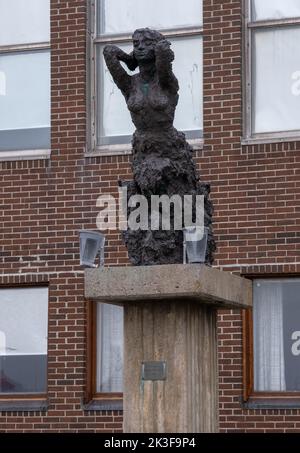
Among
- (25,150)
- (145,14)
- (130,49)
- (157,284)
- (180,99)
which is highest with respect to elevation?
(145,14)

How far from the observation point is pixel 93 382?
57.2 feet

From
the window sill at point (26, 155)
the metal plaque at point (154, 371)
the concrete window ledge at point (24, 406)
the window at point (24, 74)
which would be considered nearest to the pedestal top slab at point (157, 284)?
the metal plaque at point (154, 371)

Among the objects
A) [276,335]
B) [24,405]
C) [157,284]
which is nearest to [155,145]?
[157,284]

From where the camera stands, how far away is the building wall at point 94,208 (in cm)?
1672

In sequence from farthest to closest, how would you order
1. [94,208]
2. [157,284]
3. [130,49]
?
1. [130,49]
2. [94,208]
3. [157,284]

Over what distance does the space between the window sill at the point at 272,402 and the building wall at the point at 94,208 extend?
2.5 inches

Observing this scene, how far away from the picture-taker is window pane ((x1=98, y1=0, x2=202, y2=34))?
696 inches

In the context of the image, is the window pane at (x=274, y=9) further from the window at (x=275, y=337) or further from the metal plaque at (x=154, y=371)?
the metal plaque at (x=154, y=371)

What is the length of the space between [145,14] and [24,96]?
174 cm

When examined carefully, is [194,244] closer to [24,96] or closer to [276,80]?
[276,80]

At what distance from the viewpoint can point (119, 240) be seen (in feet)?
57.0

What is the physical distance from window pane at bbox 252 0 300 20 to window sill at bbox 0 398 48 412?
4.91m

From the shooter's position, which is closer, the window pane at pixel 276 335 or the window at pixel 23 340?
the window pane at pixel 276 335
